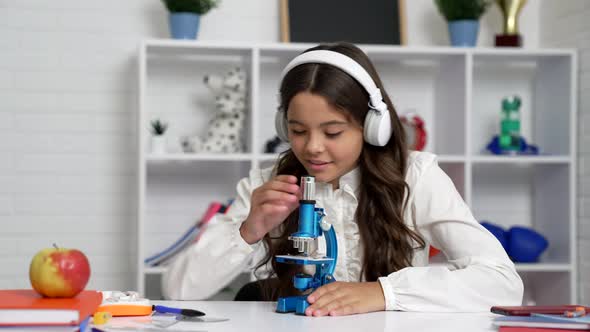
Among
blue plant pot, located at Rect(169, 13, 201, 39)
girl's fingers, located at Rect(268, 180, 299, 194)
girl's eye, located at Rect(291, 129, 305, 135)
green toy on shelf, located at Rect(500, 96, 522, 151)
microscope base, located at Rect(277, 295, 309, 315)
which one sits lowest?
microscope base, located at Rect(277, 295, 309, 315)

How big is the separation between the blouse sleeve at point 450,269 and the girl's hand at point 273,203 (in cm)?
26

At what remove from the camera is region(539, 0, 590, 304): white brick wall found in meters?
3.52

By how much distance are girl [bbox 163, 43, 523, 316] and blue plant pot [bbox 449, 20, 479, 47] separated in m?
1.64

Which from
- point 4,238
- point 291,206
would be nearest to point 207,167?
point 4,238

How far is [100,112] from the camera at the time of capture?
3.61 m

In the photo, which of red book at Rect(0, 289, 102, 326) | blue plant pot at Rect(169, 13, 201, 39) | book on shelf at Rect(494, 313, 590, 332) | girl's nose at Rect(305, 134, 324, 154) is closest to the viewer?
red book at Rect(0, 289, 102, 326)

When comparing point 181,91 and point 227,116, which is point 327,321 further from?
point 181,91

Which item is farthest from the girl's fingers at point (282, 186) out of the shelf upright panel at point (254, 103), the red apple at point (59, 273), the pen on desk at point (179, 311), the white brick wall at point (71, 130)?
the white brick wall at point (71, 130)

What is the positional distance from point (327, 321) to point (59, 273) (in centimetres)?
50

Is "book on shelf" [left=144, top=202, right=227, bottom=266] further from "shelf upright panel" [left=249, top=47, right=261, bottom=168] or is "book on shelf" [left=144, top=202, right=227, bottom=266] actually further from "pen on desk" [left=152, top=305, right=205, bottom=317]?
"pen on desk" [left=152, top=305, right=205, bottom=317]

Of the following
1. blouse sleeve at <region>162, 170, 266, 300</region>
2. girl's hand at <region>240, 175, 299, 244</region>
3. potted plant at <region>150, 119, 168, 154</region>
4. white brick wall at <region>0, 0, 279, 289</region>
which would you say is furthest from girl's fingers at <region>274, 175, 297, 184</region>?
white brick wall at <region>0, 0, 279, 289</region>

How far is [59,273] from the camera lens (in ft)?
4.28

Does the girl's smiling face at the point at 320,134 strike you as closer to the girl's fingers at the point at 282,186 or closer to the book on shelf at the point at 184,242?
the girl's fingers at the point at 282,186

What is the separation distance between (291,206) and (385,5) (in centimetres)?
220
